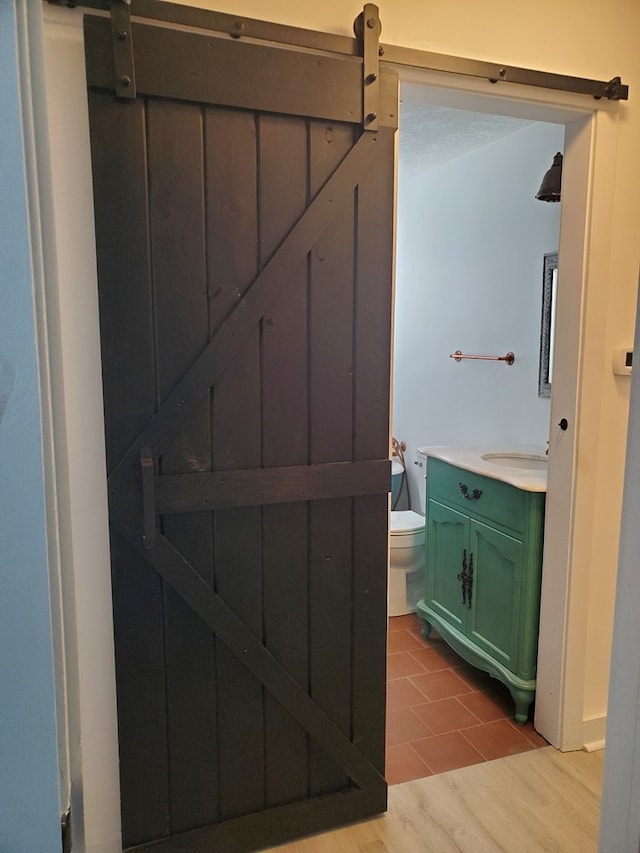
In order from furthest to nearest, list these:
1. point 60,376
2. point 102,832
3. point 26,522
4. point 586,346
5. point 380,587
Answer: point 586,346 < point 380,587 < point 102,832 < point 60,376 < point 26,522

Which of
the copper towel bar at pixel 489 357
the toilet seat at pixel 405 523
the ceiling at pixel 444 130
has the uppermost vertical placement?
the ceiling at pixel 444 130

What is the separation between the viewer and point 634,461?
800mm

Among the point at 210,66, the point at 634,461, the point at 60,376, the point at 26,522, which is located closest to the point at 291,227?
the point at 210,66

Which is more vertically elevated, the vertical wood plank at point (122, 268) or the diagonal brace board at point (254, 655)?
the vertical wood plank at point (122, 268)

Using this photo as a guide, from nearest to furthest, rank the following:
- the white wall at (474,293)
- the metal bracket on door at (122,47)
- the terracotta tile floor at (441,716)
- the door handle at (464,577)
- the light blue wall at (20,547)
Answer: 1. the light blue wall at (20,547)
2. the metal bracket on door at (122,47)
3. the terracotta tile floor at (441,716)
4. the door handle at (464,577)
5. the white wall at (474,293)

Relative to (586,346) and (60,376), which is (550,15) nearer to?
(586,346)


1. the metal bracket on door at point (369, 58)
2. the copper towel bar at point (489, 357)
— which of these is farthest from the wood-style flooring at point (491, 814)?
the metal bracket on door at point (369, 58)

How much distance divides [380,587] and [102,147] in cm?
137

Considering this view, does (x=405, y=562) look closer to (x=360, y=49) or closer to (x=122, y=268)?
(x=122, y=268)

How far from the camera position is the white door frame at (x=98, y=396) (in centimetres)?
150

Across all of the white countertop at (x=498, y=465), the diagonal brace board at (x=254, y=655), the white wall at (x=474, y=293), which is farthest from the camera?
the white wall at (x=474, y=293)

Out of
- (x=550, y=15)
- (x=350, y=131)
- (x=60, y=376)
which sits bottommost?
(x=60, y=376)

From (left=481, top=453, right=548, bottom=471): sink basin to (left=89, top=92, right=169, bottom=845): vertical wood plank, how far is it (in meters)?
1.67

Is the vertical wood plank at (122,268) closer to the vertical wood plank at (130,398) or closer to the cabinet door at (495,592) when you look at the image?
the vertical wood plank at (130,398)
